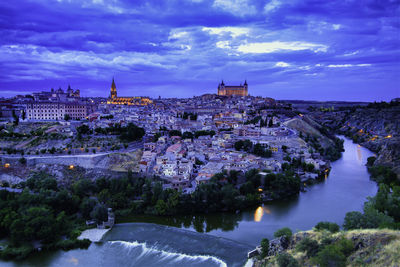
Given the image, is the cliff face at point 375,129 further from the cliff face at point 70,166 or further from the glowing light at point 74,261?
the glowing light at point 74,261

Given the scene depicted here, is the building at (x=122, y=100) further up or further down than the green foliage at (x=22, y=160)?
further up

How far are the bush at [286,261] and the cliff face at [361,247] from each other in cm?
11

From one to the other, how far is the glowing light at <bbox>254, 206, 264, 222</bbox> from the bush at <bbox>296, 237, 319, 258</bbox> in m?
3.63

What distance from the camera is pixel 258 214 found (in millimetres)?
9477

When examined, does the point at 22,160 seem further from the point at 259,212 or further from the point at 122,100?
the point at 122,100

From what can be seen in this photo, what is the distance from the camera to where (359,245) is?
4.91m

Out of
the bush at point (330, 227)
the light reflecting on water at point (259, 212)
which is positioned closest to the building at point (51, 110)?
the light reflecting on water at point (259, 212)

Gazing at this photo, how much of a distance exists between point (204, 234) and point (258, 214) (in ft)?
6.98

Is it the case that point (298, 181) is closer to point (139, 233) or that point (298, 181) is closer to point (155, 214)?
point (155, 214)

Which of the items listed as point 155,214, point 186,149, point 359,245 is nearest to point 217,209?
point 155,214

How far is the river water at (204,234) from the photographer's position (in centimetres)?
704

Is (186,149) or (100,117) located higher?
(100,117)

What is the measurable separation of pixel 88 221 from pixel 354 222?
23.4ft

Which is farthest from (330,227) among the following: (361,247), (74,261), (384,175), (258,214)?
(384,175)
